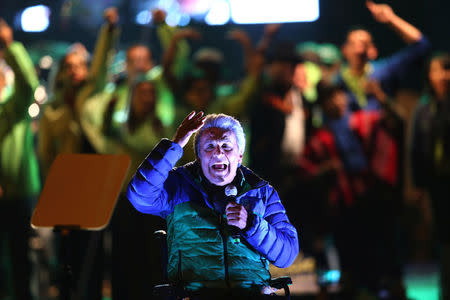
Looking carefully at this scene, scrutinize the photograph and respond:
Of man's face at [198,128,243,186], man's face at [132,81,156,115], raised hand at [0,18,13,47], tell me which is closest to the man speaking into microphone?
man's face at [198,128,243,186]

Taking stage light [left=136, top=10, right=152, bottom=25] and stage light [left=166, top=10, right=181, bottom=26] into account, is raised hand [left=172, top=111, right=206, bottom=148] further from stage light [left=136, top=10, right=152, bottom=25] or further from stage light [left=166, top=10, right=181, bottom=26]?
stage light [left=136, top=10, right=152, bottom=25]

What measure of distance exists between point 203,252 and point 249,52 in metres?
3.38

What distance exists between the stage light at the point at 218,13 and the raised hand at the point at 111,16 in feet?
2.88

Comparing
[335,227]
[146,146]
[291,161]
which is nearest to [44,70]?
[146,146]

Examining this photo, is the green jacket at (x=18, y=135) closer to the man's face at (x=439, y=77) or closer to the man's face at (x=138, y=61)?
the man's face at (x=138, y=61)

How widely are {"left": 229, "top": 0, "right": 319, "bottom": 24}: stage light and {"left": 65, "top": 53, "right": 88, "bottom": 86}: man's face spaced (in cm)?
149

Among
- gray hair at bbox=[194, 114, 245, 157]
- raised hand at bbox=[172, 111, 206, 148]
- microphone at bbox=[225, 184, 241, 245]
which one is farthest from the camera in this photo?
gray hair at bbox=[194, 114, 245, 157]

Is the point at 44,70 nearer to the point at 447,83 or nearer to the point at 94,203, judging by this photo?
the point at 94,203

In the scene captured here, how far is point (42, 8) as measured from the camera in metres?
5.64

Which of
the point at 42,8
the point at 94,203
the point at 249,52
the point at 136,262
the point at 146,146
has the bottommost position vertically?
the point at 136,262

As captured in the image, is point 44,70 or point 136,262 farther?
point 44,70

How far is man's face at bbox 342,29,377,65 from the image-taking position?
5.18 meters

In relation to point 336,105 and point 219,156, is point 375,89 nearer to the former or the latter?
point 336,105

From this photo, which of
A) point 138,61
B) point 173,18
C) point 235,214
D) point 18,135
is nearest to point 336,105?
point 173,18
